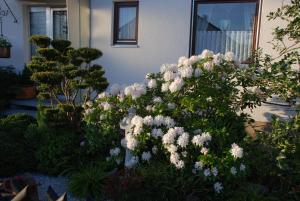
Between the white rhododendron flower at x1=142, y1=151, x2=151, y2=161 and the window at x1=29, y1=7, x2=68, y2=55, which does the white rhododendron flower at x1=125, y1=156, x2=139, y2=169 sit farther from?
the window at x1=29, y1=7, x2=68, y2=55

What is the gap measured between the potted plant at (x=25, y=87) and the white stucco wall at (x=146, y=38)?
7.86ft

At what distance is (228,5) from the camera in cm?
714

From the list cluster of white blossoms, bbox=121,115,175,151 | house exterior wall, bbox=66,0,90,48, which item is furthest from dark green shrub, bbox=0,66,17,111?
cluster of white blossoms, bbox=121,115,175,151

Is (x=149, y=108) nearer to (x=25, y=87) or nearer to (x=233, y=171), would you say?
(x=233, y=171)

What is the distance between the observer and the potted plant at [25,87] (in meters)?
9.45

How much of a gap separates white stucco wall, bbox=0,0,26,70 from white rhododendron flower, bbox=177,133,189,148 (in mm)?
7491

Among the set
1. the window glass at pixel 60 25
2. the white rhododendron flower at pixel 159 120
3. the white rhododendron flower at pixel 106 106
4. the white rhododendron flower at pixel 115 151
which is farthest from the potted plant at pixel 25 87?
the white rhododendron flower at pixel 159 120

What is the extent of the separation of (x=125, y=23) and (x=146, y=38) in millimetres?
789

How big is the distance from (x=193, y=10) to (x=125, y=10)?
1.77 metres

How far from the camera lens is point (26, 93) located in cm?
954

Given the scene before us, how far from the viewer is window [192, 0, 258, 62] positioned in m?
6.98

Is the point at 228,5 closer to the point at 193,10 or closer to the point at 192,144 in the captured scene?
the point at 193,10

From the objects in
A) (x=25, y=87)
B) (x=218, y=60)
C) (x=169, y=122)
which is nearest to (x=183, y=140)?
(x=169, y=122)

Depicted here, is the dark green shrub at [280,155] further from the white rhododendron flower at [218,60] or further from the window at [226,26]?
the window at [226,26]
